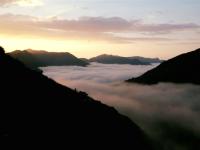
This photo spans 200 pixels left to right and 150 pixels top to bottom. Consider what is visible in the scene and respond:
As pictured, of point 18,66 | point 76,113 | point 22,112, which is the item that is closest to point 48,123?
point 22,112

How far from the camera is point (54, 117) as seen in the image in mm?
100500

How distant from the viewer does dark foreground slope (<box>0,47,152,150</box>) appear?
83.1 metres

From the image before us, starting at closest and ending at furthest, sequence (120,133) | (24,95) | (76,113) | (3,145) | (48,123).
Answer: (3,145) → (48,123) → (24,95) → (76,113) → (120,133)

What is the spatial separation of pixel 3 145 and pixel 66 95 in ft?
215

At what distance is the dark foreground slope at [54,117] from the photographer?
273ft

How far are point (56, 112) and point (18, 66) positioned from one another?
983 inches

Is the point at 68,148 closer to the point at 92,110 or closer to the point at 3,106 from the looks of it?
the point at 3,106

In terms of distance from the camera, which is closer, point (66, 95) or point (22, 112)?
point (22, 112)

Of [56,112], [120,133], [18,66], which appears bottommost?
[120,133]

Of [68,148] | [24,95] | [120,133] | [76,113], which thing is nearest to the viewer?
[68,148]

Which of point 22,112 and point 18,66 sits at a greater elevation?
point 18,66

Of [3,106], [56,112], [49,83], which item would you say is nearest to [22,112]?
[3,106]

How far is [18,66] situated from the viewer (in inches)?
4759

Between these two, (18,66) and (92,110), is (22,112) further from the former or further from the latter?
(92,110)
